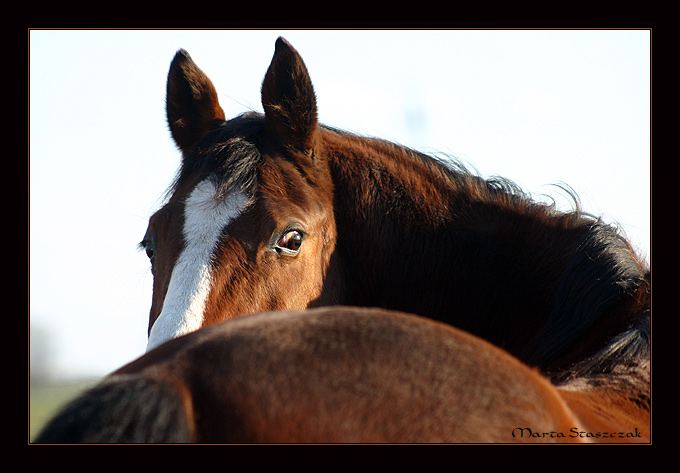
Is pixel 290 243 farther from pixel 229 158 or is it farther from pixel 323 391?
pixel 323 391

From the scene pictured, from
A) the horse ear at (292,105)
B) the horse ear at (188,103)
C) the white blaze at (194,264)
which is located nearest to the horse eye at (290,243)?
the white blaze at (194,264)

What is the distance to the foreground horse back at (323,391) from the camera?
53.7 inches

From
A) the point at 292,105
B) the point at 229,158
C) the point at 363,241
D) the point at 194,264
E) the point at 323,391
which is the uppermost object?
the point at 292,105

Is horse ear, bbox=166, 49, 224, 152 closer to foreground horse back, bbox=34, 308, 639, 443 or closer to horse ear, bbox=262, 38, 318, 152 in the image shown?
horse ear, bbox=262, 38, 318, 152

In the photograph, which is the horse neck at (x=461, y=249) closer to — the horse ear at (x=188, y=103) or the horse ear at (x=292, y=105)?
the horse ear at (x=292, y=105)

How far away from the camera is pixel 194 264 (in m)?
2.77

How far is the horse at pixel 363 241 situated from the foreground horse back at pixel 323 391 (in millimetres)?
1056

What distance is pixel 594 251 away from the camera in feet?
10.0

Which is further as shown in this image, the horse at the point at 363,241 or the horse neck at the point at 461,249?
the horse neck at the point at 461,249

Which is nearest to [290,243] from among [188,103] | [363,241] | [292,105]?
[363,241]

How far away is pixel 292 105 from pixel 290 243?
2.88 ft
